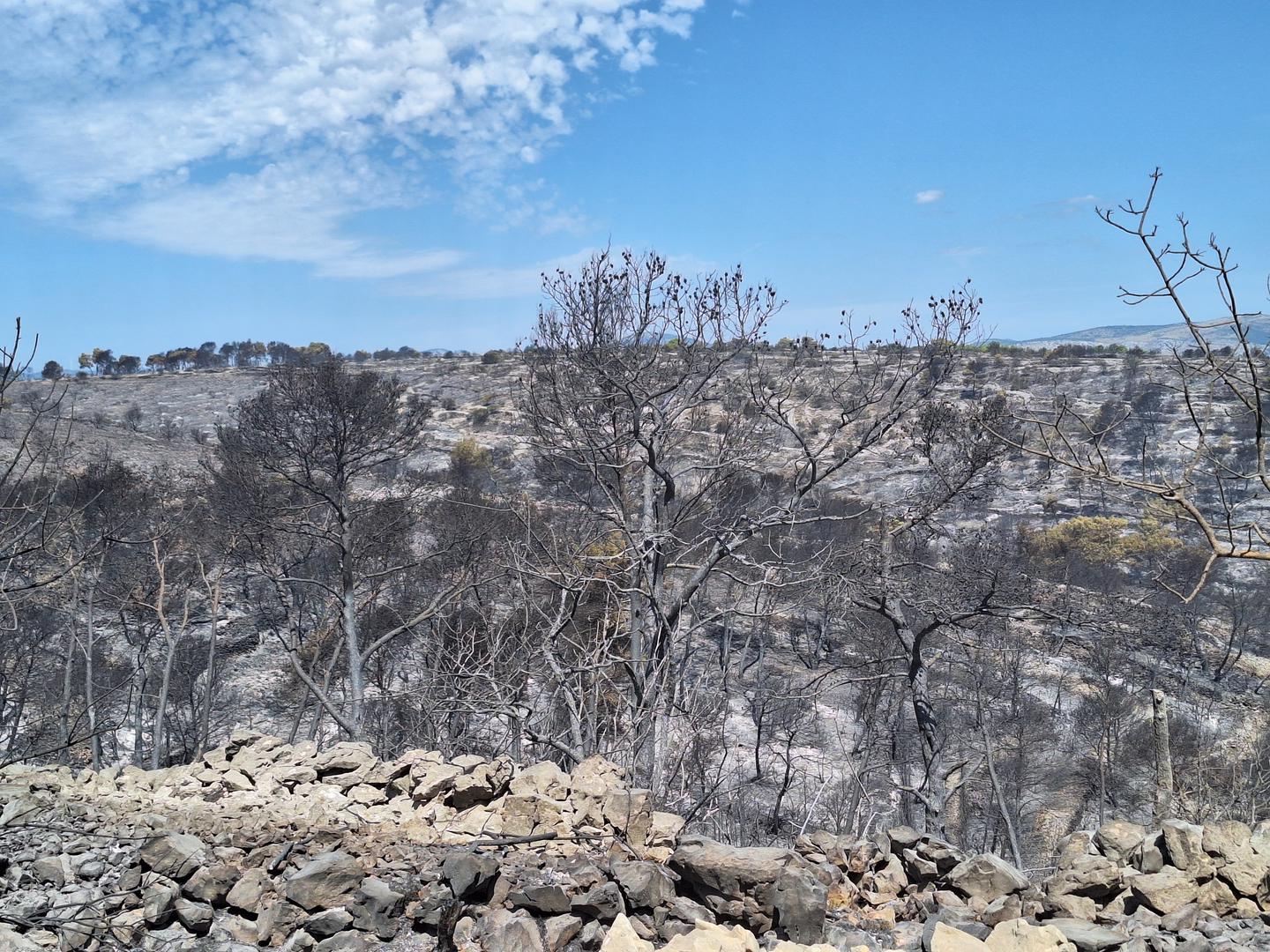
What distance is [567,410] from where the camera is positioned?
31.4 ft

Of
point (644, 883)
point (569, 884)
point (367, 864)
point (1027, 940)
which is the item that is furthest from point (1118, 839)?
point (367, 864)

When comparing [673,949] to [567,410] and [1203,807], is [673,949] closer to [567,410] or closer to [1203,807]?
[567,410]

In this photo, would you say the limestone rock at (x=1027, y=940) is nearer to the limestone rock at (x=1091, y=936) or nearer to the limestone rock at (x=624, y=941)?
the limestone rock at (x=1091, y=936)

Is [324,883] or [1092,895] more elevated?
[324,883]

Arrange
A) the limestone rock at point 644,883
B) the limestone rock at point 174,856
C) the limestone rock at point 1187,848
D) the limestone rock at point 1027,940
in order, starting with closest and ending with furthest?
the limestone rock at point 1027,940 → the limestone rock at point 1187,848 → the limestone rock at point 644,883 → the limestone rock at point 174,856

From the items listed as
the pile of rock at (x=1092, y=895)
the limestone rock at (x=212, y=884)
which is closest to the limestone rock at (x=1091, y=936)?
the pile of rock at (x=1092, y=895)

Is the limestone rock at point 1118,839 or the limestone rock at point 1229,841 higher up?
the limestone rock at point 1229,841

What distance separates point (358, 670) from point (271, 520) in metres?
3.16

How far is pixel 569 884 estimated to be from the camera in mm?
4414

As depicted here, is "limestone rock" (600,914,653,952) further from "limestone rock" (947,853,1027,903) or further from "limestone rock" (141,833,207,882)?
"limestone rock" (141,833,207,882)

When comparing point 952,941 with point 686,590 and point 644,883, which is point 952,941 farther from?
point 686,590

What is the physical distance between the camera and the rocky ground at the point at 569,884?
12.6 feet

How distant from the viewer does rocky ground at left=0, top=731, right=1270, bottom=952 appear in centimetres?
385

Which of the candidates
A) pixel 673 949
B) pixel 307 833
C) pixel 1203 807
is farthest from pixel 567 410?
pixel 1203 807
